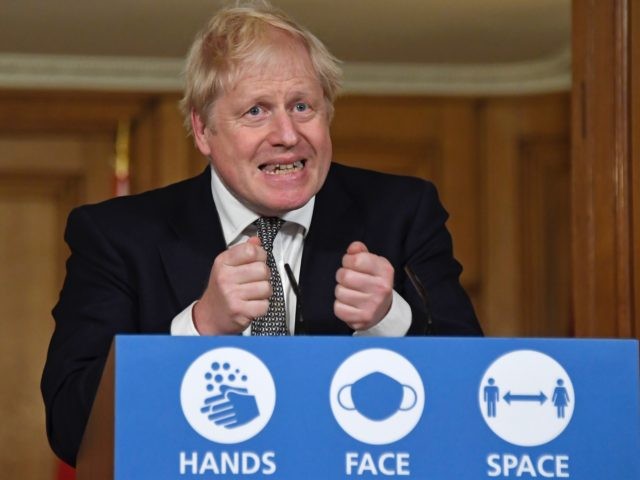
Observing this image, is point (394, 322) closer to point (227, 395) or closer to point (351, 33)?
point (227, 395)

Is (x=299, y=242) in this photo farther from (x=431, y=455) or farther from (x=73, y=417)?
(x=431, y=455)

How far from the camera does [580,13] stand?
319 cm

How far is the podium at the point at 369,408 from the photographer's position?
126cm

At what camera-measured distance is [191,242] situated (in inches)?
77.0

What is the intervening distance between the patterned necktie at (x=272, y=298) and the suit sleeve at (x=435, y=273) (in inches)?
7.0

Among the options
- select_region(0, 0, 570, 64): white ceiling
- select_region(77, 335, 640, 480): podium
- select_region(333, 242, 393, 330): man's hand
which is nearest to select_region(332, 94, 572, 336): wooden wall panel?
select_region(0, 0, 570, 64): white ceiling

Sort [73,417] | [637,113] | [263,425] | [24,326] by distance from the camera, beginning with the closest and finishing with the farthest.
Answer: [263,425] → [73,417] → [637,113] → [24,326]

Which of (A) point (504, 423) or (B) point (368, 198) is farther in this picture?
(B) point (368, 198)

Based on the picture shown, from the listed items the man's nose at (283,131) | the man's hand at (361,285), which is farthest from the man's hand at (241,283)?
the man's nose at (283,131)

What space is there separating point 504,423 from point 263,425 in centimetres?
23

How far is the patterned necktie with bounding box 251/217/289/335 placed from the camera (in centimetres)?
186

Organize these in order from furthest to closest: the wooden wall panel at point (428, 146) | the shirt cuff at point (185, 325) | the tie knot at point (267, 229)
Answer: the wooden wall panel at point (428, 146) → the tie knot at point (267, 229) → the shirt cuff at point (185, 325)

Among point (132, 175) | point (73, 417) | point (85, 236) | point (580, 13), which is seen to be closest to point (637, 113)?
point (580, 13)

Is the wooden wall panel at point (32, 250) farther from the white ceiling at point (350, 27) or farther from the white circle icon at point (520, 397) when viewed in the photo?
the white circle icon at point (520, 397)
